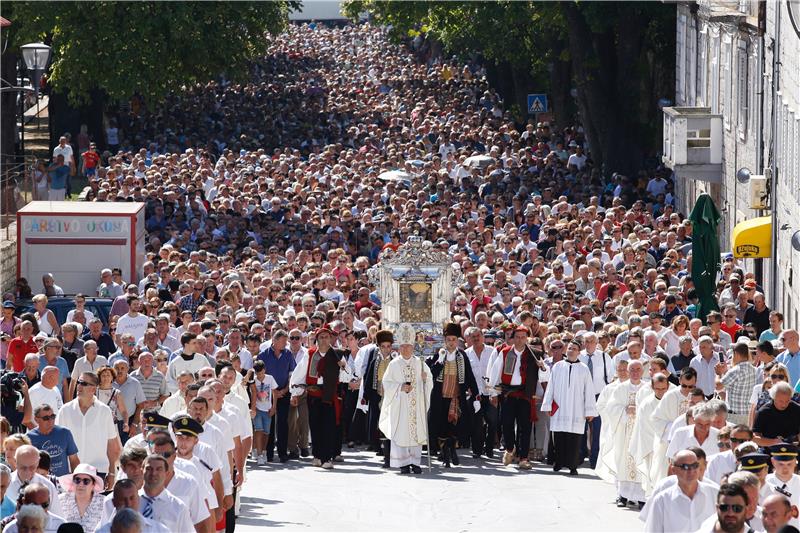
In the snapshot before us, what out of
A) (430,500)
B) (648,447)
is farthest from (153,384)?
(648,447)

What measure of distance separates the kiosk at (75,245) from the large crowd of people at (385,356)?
10.4 inches

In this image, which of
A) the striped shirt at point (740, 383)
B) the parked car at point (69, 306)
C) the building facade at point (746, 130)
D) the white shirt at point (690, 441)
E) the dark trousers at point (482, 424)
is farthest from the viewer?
the building facade at point (746, 130)

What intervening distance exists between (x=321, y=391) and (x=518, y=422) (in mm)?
2091

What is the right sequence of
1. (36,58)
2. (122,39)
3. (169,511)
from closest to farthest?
(169,511)
(36,58)
(122,39)

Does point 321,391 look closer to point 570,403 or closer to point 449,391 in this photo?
point 449,391

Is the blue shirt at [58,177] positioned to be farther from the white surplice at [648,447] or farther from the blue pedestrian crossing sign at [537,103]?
the white surplice at [648,447]

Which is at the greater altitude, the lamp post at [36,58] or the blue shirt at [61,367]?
the lamp post at [36,58]

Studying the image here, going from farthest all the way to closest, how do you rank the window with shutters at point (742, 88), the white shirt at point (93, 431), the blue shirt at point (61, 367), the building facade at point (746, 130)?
the window with shutters at point (742, 88)
the building facade at point (746, 130)
the blue shirt at point (61, 367)
the white shirt at point (93, 431)

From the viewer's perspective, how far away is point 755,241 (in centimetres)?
2827

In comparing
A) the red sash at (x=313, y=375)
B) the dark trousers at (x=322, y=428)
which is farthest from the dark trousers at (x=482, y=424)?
the red sash at (x=313, y=375)

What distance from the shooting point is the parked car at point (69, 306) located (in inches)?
961

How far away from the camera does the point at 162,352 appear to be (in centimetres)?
1881

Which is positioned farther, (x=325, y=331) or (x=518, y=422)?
(x=325, y=331)

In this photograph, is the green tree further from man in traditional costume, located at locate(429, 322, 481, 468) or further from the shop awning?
man in traditional costume, located at locate(429, 322, 481, 468)
